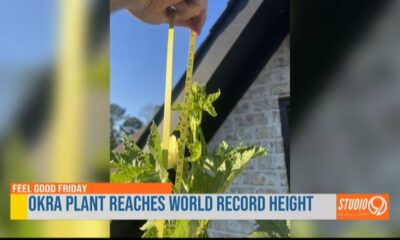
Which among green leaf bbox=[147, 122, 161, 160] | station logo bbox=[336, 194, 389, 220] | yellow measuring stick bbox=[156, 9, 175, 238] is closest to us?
station logo bbox=[336, 194, 389, 220]

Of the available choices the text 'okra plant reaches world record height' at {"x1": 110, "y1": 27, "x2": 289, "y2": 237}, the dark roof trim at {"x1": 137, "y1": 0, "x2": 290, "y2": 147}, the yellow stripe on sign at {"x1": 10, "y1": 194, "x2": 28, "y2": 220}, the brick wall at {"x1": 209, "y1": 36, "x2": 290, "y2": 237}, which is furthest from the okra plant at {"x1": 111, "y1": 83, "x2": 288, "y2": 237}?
the brick wall at {"x1": 209, "y1": 36, "x2": 290, "y2": 237}

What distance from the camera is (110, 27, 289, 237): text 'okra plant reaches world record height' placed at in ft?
4.89

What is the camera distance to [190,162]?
5.24 feet

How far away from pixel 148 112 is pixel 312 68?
3.00ft

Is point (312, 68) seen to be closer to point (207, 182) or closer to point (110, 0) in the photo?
point (207, 182)

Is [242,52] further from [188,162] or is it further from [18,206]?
[18,206]

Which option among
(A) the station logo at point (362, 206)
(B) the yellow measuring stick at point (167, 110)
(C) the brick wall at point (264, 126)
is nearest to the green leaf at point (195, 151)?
(B) the yellow measuring stick at point (167, 110)

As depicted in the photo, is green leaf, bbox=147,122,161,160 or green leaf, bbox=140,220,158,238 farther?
green leaf, bbox=147,122,161,160

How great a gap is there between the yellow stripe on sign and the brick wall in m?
1.63

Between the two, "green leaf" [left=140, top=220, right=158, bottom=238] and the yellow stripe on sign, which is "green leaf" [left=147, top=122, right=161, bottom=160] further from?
the yellow stripe on sign

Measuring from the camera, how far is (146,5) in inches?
68.7

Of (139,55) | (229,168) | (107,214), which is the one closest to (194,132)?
(229,168)

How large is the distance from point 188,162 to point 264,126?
167 centimetres

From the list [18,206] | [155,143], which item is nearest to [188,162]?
[155,143]
